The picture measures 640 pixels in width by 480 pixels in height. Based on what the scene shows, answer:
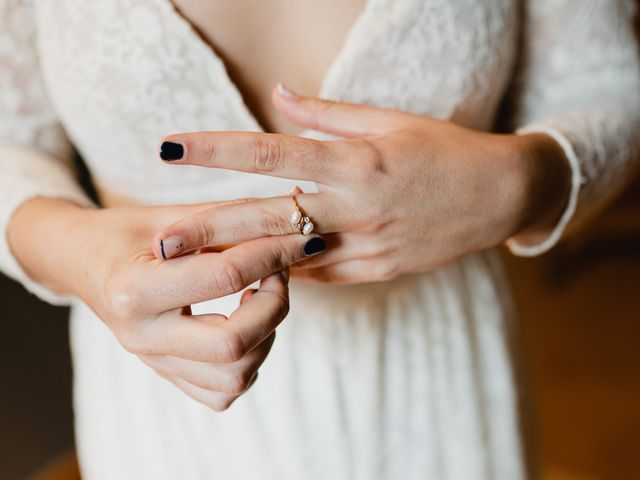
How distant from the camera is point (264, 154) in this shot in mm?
545

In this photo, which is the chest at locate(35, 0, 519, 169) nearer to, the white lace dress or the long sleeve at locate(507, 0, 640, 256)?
the white lace dress

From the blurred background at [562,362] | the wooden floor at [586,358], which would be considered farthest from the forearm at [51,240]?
the wooden floor at [586,358]

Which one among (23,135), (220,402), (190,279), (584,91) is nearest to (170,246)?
(190,279)

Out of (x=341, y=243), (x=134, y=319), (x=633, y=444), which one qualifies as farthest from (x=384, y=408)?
(x=633, y=444)

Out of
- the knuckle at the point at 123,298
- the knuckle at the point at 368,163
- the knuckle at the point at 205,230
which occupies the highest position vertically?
the knuckle at the point at 368,163

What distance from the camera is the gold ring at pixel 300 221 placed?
57 centimetres

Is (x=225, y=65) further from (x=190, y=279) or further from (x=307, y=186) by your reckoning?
→ (x=190, y=279)

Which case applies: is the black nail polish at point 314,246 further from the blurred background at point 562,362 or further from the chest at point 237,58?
the blurred background at point 562,362

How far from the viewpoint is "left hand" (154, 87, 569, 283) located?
1.78 feet

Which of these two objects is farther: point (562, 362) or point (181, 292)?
point (562, 362)

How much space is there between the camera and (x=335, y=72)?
71cm

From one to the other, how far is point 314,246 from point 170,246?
0.42 feet

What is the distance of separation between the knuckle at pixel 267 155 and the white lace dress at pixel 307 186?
0.16 m

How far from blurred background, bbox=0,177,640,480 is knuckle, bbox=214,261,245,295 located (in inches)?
23.9
